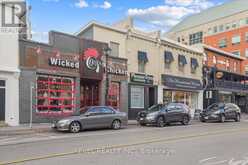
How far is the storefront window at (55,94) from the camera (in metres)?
22.0

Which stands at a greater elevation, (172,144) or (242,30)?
(242,30)

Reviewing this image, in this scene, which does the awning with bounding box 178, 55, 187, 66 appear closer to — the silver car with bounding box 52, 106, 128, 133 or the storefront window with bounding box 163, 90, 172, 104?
the storefront window with bounding box 163, 90, 172, 104

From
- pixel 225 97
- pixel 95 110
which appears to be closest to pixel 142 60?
pixel 95 110

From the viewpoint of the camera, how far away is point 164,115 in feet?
74.8

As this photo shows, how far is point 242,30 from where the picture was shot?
2785 inches

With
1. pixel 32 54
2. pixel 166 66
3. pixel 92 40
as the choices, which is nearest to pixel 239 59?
pixel 166 66

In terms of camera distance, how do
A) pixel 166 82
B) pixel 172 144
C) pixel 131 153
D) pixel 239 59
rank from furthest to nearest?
pixel 239 59, pixel 166 82, pixel 172 144, pixel 131 153

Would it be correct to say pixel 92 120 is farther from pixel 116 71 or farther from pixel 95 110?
pixel 116 71

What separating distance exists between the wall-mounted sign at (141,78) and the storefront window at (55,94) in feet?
20.4

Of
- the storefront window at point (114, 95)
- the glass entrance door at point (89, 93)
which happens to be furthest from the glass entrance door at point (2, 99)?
the storefront window at point (114, 95)

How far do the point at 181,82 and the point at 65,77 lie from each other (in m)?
14.1

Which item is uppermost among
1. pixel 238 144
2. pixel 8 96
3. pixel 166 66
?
pixel 166 66

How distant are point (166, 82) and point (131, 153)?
71.1 feet

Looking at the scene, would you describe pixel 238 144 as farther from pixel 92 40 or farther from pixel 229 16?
pixel 229 16
